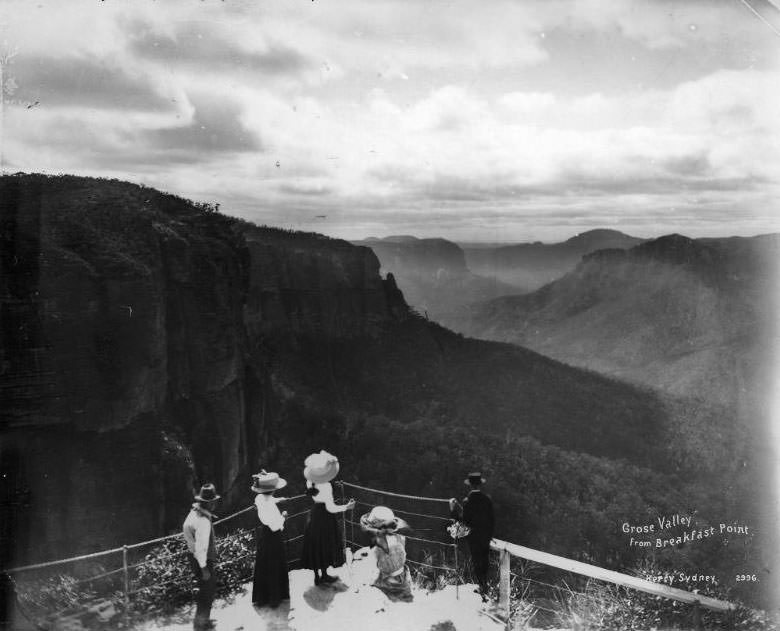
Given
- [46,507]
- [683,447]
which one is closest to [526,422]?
[683,447]

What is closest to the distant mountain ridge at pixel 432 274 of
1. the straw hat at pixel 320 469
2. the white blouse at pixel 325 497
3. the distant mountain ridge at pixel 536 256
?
the distant mountain ridge at pixel 536 256

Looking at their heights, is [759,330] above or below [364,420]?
above

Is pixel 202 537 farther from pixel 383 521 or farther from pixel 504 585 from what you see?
pixel 504 585

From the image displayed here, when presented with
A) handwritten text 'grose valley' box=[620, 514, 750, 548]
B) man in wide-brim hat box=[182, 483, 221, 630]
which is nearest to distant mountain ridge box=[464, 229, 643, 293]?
handwritten text 'grose valley' box=[620, 514, 750, 548]

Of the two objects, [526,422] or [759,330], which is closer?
[759,330]

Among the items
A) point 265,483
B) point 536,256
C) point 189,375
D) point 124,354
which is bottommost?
point 265,483

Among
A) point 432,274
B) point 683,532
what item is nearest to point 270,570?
point 683,532

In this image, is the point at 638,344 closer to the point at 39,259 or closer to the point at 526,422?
the point at 526,422
